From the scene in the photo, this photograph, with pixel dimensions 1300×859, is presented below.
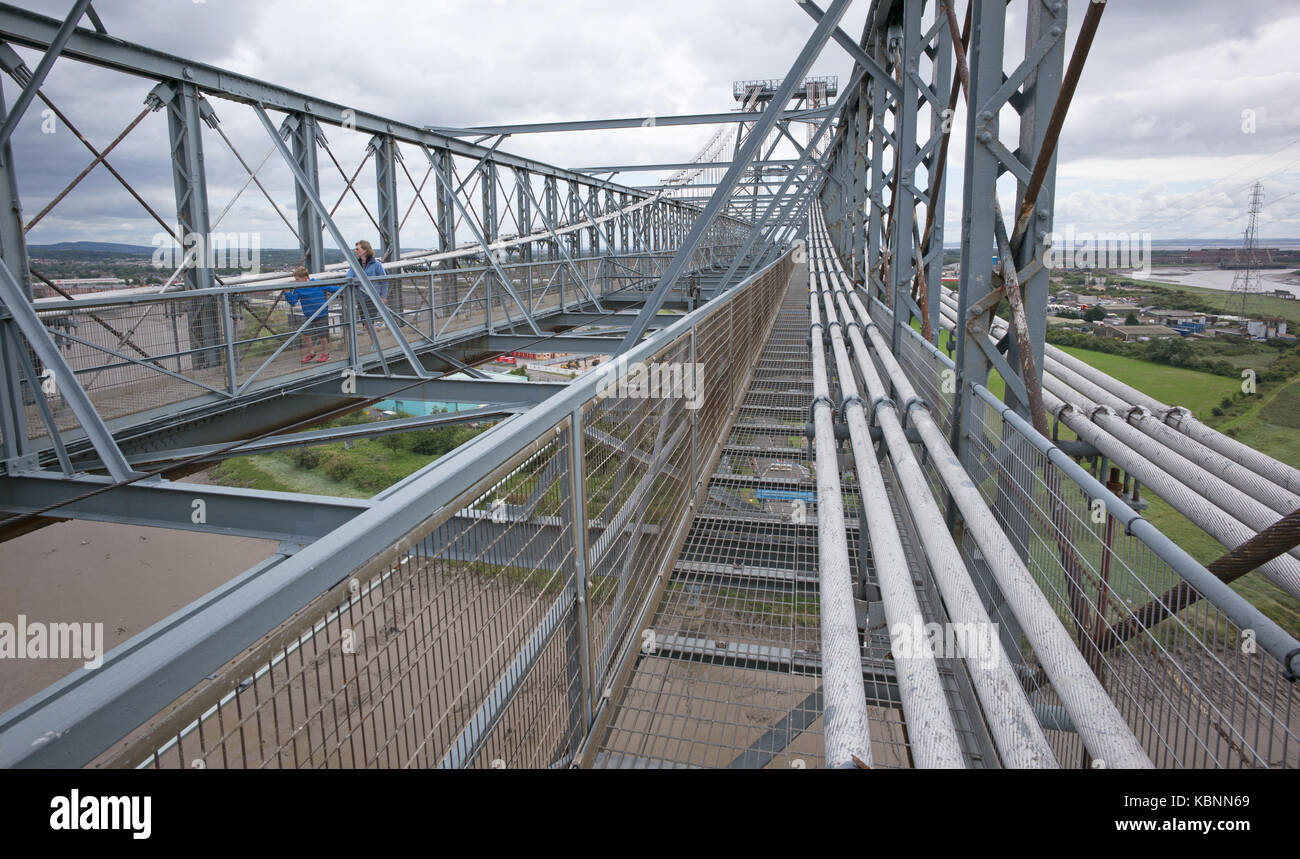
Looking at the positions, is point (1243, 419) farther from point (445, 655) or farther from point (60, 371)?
point (60, 371)

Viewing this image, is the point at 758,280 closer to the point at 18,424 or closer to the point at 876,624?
the point at 876,624

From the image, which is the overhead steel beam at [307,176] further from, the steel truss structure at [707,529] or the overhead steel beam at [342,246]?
the steel truss structure at [707,529]

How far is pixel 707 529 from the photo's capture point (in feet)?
15.9

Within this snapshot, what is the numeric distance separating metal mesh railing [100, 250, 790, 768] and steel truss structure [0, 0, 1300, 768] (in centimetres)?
1

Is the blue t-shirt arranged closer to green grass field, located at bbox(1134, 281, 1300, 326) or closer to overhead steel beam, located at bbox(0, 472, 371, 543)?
overhead steel beam, located at bbox(0, 472, 371, 543)

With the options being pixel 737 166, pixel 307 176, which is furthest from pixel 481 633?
pixel 307 176

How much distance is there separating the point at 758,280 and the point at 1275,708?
8.16 meters

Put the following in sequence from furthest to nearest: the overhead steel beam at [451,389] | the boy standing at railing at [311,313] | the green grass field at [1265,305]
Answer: the boy standing at railing at [311,313], the overhead steel beam at [451,389], the green grass field at [1265,305]

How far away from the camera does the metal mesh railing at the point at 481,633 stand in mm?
1196

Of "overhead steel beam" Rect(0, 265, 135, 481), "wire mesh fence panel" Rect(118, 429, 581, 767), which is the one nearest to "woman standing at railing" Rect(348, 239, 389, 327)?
"overhead steel beam" Rect(0, 265, 135, 481)

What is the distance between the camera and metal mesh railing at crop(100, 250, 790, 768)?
120 centimetres

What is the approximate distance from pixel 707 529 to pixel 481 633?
3101 mm

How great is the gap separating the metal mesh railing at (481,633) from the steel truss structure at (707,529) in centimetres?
1

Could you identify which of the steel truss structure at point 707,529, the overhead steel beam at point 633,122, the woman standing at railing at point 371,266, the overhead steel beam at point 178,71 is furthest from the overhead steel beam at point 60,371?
the overhead steel beam at point 633,122
